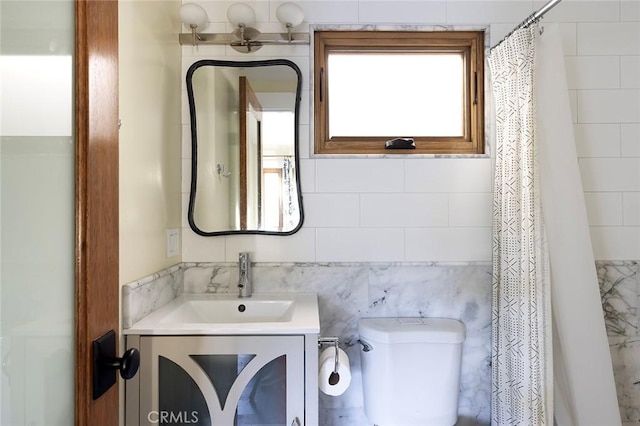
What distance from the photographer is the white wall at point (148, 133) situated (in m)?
1.09

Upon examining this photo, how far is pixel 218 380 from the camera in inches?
42.0

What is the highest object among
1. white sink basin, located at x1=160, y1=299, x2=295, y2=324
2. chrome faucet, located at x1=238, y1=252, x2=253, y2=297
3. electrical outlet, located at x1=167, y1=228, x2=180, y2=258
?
electrical outlet, located at x1=167, y1=228, x2=180, y2=258

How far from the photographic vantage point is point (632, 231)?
1.55 m

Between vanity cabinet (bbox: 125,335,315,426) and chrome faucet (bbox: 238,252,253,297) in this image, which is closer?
vanity cabinet (bbox: 125,335,315,426)

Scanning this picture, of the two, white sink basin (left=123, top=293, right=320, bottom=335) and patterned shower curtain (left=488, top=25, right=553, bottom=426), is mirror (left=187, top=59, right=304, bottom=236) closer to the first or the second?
white sink basin (left=123, top=293, right=320, bottom=335)

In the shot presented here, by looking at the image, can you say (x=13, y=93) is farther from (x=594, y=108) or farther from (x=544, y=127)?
(x=594, y=108)

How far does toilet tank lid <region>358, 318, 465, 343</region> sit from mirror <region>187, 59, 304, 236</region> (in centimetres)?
53

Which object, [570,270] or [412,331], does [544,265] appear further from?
[412,331]

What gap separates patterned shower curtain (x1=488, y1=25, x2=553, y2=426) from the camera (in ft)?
4.17

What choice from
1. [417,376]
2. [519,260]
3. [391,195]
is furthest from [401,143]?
[417,376]

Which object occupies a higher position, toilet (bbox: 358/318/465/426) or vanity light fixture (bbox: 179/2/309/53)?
vanity light fixture (bbox: 179/2/309/53)
